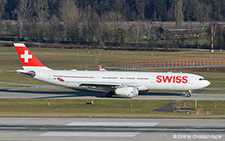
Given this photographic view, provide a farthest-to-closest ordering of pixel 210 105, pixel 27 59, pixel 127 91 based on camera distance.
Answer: pixel 27 59
pixel 127 91
pixel 210 105

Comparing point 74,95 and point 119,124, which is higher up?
point 119,124

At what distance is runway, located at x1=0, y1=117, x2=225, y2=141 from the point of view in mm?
35938

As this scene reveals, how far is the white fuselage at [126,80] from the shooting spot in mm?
60625

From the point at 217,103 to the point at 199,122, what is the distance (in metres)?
14.3

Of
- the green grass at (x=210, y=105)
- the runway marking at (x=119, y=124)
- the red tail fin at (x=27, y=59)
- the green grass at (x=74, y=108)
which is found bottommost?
the green grass at (x=210, y=105)

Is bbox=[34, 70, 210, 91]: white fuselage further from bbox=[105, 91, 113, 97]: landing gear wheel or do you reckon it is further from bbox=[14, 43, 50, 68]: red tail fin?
bbox=[14, 43, 50, 68]: red tail fin

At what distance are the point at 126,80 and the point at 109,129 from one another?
2271cm

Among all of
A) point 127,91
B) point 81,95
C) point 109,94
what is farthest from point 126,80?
point 81,95

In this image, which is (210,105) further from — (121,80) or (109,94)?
(109,94)

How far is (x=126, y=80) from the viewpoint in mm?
61219

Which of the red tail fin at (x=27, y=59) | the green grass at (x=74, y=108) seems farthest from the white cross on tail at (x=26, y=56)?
the green grass at (x=74, y=108)

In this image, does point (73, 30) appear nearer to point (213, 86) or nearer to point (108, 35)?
point (108, 35)

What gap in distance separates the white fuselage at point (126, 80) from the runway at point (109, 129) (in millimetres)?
17497

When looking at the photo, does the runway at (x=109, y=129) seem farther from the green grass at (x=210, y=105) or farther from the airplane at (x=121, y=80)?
the airplane at (x=121, y=80)
